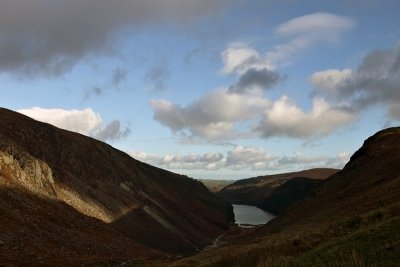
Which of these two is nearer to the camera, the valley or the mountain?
the valley

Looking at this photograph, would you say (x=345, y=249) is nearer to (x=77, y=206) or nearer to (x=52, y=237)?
(x=52, y=237)

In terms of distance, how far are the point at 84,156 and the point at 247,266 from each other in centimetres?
6557

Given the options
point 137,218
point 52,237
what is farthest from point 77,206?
point 52,237

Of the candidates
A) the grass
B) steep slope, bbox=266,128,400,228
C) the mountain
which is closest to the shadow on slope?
the mountain

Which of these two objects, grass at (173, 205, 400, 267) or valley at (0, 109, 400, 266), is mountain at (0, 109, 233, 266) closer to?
valley at (0, 109, 400, 266)

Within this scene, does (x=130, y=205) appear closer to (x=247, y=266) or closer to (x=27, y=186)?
(x=27, y=186)

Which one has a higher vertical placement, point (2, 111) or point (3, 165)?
point (2, 111)

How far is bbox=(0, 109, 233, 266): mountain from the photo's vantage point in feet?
143

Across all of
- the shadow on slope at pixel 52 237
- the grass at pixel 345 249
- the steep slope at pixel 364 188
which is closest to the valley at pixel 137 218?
the grass at pixel 345 249

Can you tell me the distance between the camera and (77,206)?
64000mm

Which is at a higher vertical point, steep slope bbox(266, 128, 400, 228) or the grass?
steep slope bbox(266, 128, 400, 228)

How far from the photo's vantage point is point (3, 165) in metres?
55.3

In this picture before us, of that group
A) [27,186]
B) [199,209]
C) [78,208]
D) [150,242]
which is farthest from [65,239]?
[199,209]

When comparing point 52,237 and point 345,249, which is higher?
point 345,249
